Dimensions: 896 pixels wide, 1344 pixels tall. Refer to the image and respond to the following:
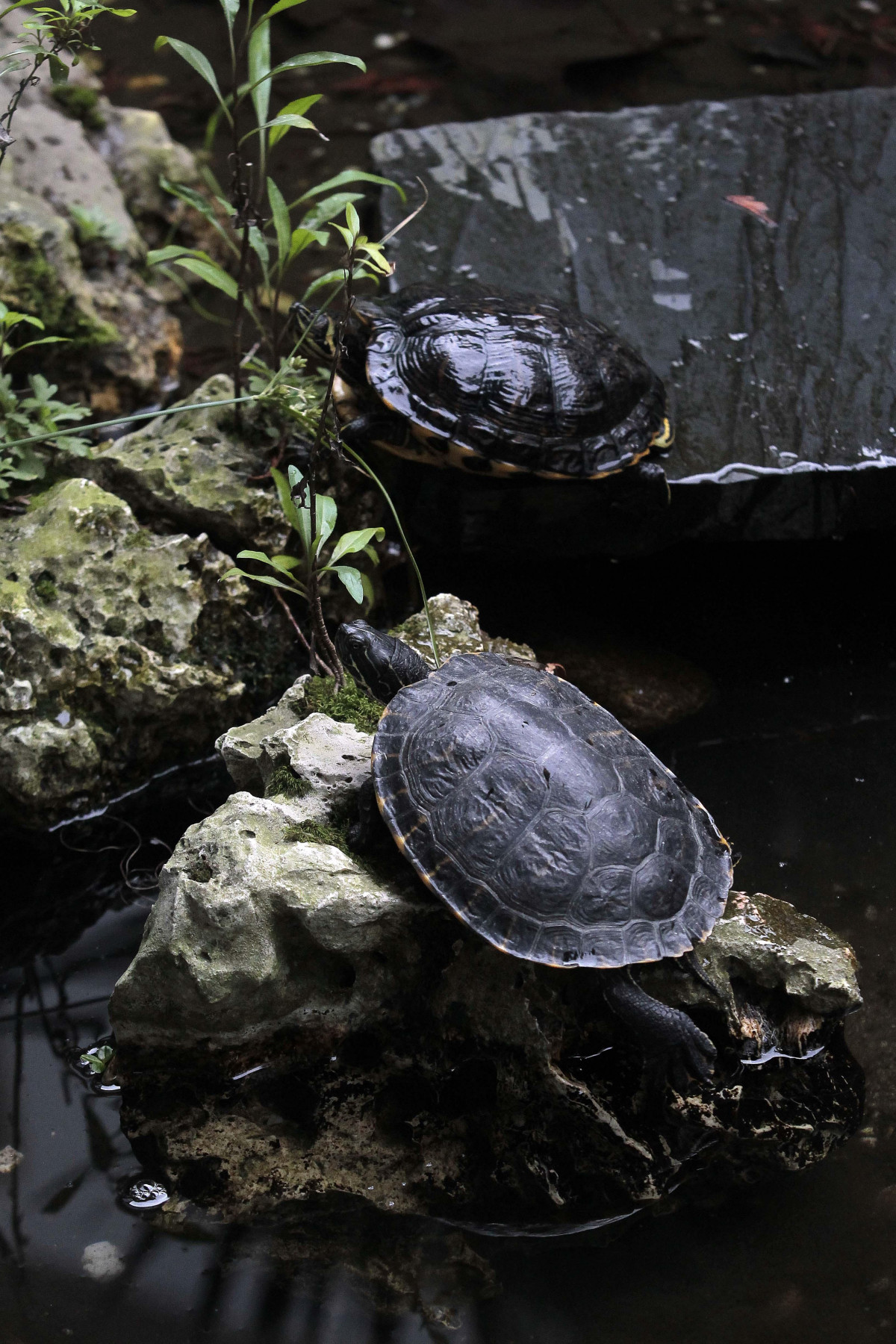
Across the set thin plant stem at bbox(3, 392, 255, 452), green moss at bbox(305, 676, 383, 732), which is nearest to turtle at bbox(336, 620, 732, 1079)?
green moss at bbox(305, 676, 383, 732)

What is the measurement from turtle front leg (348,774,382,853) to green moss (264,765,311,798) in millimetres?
149

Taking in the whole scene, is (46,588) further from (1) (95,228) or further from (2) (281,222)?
(1) (95,228)

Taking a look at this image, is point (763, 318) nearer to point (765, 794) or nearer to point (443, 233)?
point (443, 233)

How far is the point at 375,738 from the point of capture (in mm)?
2385

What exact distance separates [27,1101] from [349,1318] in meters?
0.91

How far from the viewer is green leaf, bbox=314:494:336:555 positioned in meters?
2.75

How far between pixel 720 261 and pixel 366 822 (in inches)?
116

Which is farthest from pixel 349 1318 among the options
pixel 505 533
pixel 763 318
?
pixel 763 318

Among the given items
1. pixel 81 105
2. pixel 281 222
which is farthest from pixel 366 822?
pixel 81 105

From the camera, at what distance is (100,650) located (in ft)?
9.76

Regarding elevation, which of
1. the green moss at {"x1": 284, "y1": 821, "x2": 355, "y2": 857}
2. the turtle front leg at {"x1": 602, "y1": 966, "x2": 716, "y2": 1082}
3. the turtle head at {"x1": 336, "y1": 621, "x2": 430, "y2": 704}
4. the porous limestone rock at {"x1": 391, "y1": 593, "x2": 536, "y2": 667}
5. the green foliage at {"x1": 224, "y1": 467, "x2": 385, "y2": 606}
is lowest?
the turtle front leg at {"x1": 602, "y1": 966, "x2": 716, "y2": 1082}

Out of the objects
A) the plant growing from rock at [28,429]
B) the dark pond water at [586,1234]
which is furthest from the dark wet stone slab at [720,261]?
the plant growing from rock at [28,429]

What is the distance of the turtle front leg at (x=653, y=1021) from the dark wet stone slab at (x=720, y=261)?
1.79 meters

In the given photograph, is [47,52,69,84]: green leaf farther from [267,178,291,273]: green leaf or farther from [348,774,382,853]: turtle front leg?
[348,774,382,853]: turtle front leg
